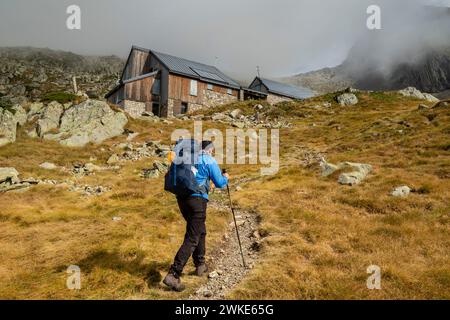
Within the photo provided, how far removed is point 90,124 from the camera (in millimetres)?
29109

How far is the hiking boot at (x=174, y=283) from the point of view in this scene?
269 inches

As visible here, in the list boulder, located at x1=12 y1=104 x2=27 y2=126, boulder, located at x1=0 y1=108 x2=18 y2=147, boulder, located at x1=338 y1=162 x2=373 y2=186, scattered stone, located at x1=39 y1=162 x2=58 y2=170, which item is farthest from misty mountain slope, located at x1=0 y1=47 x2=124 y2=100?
boulder, located at x1=338 y1=162 x2=373 y2=186

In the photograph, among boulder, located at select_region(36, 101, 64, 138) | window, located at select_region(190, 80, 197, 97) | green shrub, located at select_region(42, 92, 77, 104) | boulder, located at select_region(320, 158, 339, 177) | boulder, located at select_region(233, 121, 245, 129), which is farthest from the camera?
window, located at select_region(190, 80, 197, 97)

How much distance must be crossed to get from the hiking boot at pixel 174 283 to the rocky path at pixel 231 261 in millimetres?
313

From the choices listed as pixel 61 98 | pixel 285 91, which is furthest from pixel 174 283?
pixel 285 91

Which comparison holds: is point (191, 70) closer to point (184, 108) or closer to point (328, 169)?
point (184, 108)

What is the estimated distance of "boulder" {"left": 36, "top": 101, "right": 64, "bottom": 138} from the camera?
2823 centimetres

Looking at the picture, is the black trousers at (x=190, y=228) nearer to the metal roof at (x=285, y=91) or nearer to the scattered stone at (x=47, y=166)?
the scattered stone at (x=47, y=166)

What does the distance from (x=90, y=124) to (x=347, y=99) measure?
34.4m

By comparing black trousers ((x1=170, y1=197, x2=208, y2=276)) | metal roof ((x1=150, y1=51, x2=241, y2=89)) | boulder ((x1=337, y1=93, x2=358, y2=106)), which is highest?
metal roof ((x1=150, y1=51, x2=241, y2=89))

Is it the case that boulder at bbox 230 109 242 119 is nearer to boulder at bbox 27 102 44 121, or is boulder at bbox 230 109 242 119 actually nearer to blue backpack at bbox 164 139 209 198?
boulder at bbox 27 102 44 121

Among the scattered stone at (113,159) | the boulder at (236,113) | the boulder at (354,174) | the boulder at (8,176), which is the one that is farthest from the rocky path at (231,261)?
the boulder at (236,113)

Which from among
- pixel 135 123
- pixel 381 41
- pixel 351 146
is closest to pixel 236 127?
pixel 135 123

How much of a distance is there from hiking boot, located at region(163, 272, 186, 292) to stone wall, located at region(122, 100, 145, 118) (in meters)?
38.5
